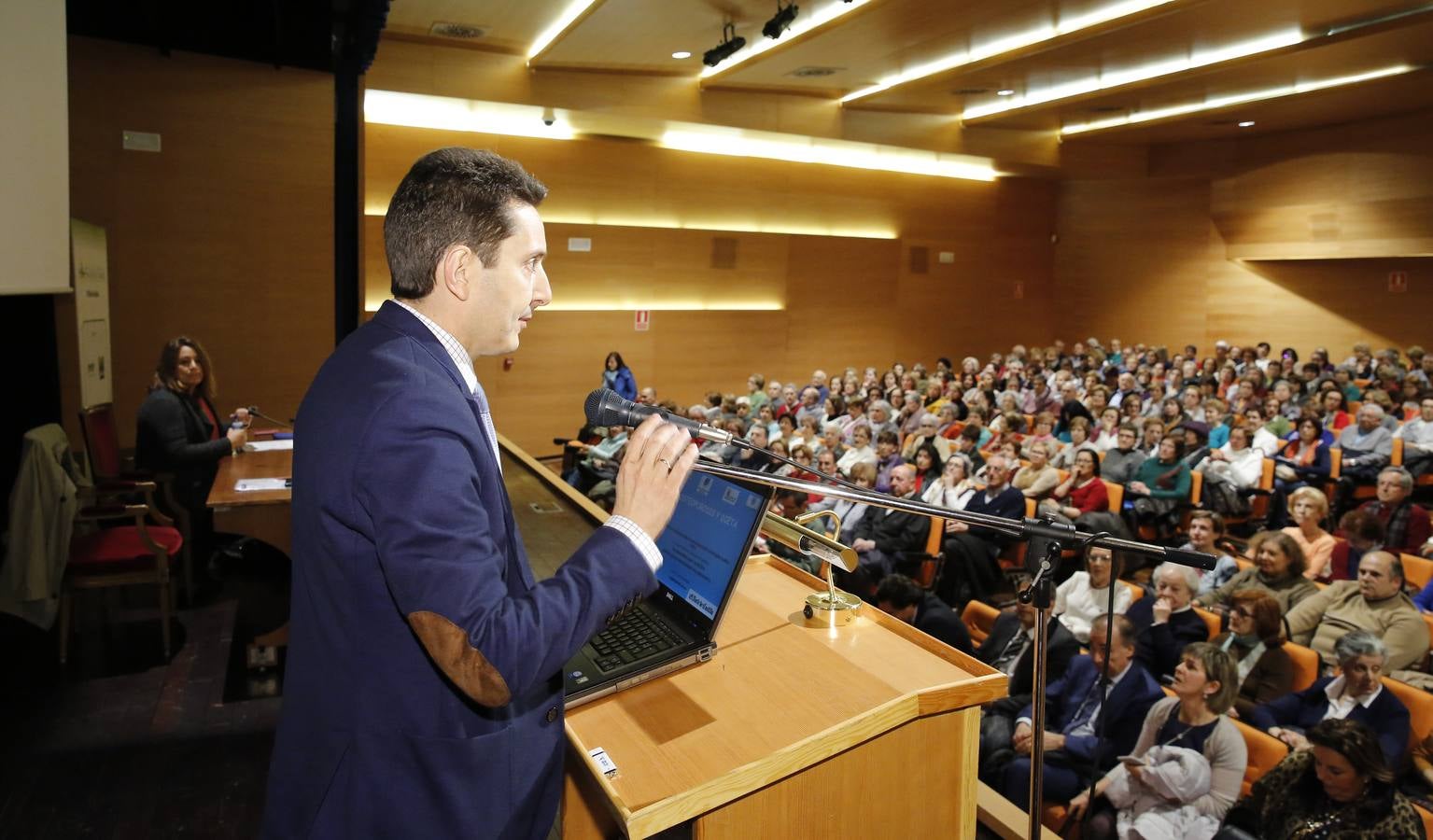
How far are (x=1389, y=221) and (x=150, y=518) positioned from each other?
12.3m

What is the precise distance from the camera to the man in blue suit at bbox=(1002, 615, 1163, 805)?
268 centimetres

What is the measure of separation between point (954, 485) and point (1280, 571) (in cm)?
177

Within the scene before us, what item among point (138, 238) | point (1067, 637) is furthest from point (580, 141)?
point (1067, 637)

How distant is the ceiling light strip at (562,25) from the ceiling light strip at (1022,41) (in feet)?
10.5

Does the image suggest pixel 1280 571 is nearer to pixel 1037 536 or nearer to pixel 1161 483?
pixel 1161 483

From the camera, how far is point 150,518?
410 centimetres

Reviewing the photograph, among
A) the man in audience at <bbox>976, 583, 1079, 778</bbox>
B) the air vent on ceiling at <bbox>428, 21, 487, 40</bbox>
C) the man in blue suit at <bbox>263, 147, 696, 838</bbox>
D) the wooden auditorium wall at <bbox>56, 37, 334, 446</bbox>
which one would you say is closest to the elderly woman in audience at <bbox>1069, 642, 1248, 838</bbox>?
the man in audience at <bbox>976, 583, 1079, 778</bbox>

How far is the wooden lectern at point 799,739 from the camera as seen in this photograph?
1.00 meters

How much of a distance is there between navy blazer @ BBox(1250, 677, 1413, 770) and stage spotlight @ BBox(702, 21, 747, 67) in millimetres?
5638

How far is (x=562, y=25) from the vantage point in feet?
23.3

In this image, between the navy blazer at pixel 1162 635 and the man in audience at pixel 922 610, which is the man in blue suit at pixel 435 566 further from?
the navy blazer at pixel 1162 635

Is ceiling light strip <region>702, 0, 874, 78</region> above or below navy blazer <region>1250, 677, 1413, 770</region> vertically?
above

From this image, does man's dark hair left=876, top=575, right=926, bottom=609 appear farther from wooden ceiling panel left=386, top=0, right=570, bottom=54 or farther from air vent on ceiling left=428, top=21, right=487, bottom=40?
air vent on ceiling left=428, top=21, right=487, bottom=40

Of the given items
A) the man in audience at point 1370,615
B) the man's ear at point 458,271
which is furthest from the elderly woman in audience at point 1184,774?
the man's ear at point 458,271
